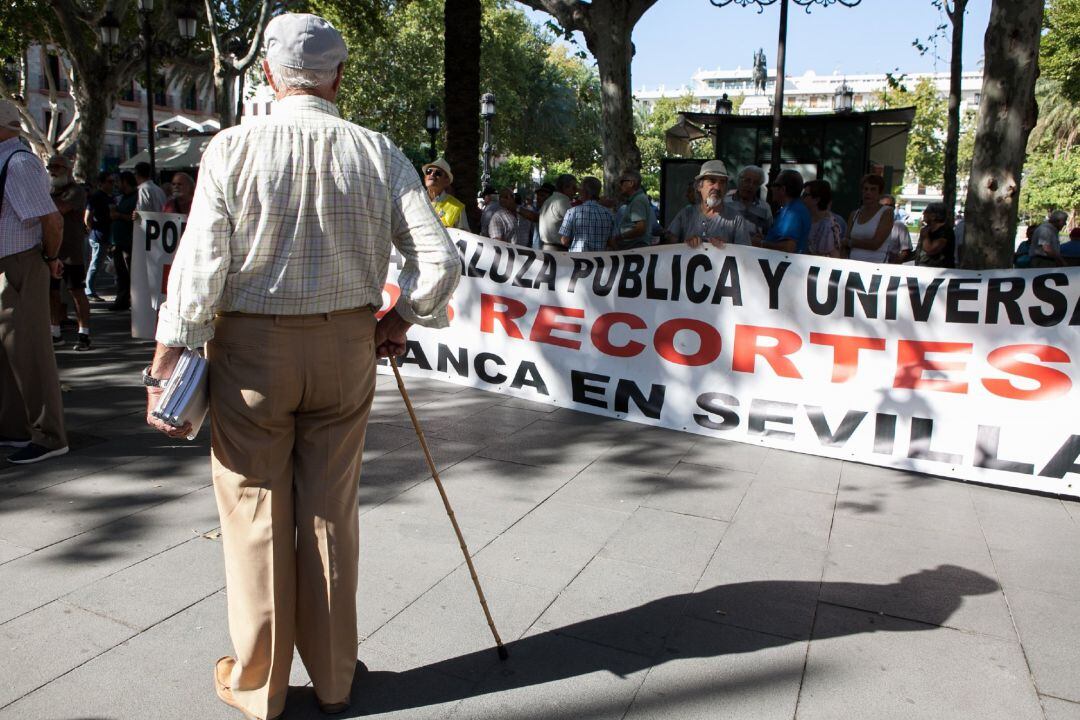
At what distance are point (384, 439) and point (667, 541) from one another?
7.57 feet

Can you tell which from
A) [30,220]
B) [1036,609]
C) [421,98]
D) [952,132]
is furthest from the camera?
[421,98]

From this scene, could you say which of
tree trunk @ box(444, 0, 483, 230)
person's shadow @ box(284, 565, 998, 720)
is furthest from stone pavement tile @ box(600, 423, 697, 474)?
tree trunk @ box(444, 0, 483, 230)

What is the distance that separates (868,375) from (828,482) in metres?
0.81

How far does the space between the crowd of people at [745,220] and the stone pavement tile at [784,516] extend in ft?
6.27

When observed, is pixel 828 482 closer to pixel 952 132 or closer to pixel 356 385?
pixel 356 385

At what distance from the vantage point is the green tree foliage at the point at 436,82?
4419 centimetres

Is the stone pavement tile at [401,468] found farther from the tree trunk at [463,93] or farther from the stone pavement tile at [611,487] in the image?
the tree trunk at [463,93]

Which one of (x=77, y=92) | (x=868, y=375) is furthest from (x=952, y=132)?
(x=77, y=92)

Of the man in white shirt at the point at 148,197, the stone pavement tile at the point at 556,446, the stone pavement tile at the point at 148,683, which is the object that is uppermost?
the man in white shirt at the point at 148,197

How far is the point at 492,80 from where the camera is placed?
154ft

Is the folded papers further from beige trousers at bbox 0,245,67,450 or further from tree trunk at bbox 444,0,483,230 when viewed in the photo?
tree trunk at bbox 444,0,483,230

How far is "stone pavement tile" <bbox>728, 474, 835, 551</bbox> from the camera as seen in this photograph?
14.1ft

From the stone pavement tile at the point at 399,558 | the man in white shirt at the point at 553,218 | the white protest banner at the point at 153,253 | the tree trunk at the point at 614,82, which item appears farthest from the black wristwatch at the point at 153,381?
the tree trunk at the point at 614,82

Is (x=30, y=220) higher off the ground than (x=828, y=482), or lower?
higher
